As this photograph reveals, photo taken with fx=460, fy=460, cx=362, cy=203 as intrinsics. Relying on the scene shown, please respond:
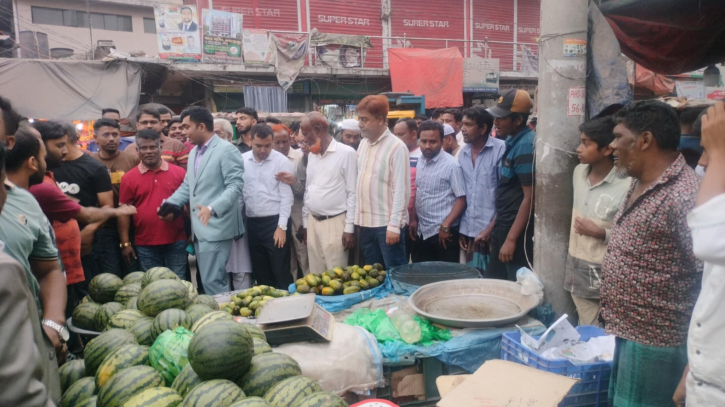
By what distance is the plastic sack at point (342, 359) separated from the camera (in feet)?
8.38

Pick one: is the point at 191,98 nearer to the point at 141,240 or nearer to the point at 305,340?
the point at 141,240

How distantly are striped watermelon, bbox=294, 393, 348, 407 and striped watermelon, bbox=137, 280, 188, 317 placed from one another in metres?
1.22

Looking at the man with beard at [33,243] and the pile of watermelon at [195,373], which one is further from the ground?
the man with beard at [33,243]

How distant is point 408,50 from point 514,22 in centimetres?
892

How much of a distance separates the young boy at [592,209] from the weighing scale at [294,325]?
1.72 m

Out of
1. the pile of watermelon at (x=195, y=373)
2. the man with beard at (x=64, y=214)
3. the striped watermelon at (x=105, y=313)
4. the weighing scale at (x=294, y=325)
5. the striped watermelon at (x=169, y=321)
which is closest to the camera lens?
the pile of watermelon at (x=195, y=373)

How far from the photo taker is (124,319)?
2520 millimetres

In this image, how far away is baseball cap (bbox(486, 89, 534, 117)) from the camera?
388cm

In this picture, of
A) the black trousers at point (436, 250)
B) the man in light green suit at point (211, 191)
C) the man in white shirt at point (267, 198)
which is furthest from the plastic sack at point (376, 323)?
the man in white shirt at point (267, 198)

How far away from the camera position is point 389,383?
9.35 ft

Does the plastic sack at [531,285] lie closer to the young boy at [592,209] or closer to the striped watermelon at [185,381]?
the young boy at [592,209]

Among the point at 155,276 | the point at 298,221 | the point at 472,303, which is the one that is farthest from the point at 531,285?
the point at 298,221

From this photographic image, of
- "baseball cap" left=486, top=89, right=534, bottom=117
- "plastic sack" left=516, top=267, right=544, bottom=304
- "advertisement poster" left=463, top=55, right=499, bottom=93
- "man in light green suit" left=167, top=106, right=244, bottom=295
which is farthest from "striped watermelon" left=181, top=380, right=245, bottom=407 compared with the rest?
"advertisement poster" left=463, top=55, right=499, bottom=93

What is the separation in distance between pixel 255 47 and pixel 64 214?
1271 centimetres
